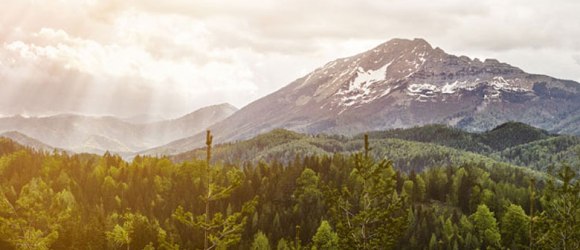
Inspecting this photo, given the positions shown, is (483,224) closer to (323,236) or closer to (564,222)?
(323,236)

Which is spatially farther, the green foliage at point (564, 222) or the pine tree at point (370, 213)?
the green foliage at point (564, 222)

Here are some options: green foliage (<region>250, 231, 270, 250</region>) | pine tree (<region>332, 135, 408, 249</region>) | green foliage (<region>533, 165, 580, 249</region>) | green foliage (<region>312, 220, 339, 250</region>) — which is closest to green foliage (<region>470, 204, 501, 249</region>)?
green foliage (<region>312, 220, 339, 250</region>)

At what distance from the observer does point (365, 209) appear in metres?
35.1

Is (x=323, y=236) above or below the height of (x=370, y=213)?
below

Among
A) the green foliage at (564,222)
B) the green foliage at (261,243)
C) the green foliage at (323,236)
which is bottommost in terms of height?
the green foliage at (261,243)

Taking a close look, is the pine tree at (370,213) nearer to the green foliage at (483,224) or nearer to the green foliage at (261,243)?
the green foliage at (261,243)

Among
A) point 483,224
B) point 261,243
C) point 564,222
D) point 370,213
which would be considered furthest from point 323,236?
point 370,213

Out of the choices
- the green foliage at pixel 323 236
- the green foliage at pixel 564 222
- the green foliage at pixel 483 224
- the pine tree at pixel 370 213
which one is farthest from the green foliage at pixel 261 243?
the pine tree at pixel 370 213

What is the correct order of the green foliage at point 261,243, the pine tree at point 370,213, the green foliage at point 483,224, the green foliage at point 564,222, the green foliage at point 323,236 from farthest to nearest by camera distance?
the green foliage at point 483,224 < the green foliage at point 323,236 < the green foliage at point 261,243 < the green foliage at point 564,222 < the pine tree at point 370,213

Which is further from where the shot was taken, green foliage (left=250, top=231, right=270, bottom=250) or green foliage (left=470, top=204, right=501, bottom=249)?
green foliage (left=470, top=204, right=501, bottom=249)

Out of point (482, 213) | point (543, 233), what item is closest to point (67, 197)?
point (482, 213)

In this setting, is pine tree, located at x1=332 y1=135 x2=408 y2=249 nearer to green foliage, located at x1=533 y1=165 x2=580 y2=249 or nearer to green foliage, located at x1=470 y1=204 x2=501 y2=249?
green foliage, located at x1=533 y1=165 x2=580 y2=249

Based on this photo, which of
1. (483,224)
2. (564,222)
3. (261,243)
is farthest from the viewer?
(483,224)

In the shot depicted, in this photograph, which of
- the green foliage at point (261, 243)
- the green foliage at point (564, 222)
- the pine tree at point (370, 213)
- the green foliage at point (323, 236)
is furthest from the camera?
the green foliage at point (323, 236)
